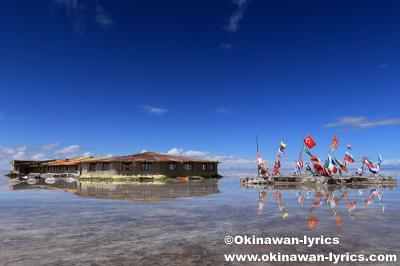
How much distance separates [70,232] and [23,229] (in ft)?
9.67

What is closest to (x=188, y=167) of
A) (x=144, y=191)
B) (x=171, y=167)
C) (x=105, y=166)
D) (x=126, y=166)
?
(x=171, y=167)

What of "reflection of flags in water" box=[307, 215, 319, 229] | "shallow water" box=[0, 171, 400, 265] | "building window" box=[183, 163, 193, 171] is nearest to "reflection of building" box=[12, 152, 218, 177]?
"building window" box=[183, 163, 193, 171]

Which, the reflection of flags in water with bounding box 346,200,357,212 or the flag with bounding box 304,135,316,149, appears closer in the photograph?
the reflection of flags in water with bounding box 346,200,357,212

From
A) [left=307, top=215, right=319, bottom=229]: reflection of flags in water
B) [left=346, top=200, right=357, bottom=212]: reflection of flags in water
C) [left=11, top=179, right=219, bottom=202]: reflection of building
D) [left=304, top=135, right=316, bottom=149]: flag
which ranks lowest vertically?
[left=346, top=200, right=357, bottom=212]: reflection of flags in water

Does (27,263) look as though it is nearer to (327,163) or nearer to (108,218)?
(108,218)

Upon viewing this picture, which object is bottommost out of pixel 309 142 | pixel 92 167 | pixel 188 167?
pixel 188 167

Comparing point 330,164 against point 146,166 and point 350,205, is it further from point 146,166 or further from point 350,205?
point 146,166

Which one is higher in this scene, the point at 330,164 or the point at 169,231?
the point at 330,164

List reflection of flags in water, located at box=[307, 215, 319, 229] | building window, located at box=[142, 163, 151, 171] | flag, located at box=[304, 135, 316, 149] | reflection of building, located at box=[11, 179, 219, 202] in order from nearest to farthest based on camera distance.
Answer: reflection of flags in water, located at box=[307, 215, 319, 229] → reflection of building, located at box=[11, 179, 219, 202] → flag, located at box=[304, 135, 316, 149] → building window, located at box=[142, 163, 151, 171]

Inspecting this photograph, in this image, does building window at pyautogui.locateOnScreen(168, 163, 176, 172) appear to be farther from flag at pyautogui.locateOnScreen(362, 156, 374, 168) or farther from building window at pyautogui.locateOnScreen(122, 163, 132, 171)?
flag at pyautogui.locateOnScreen(362, 156, 374, 168)

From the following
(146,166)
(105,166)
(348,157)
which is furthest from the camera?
(105,166)

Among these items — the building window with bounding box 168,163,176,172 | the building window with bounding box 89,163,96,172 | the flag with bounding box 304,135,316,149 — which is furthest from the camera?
the building window with bounding box 89,163,96,172

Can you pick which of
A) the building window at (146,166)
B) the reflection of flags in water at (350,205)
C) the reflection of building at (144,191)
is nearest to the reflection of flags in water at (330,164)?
the reflection of building at (144,191)

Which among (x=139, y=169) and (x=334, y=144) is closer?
(x=334, y=144)
